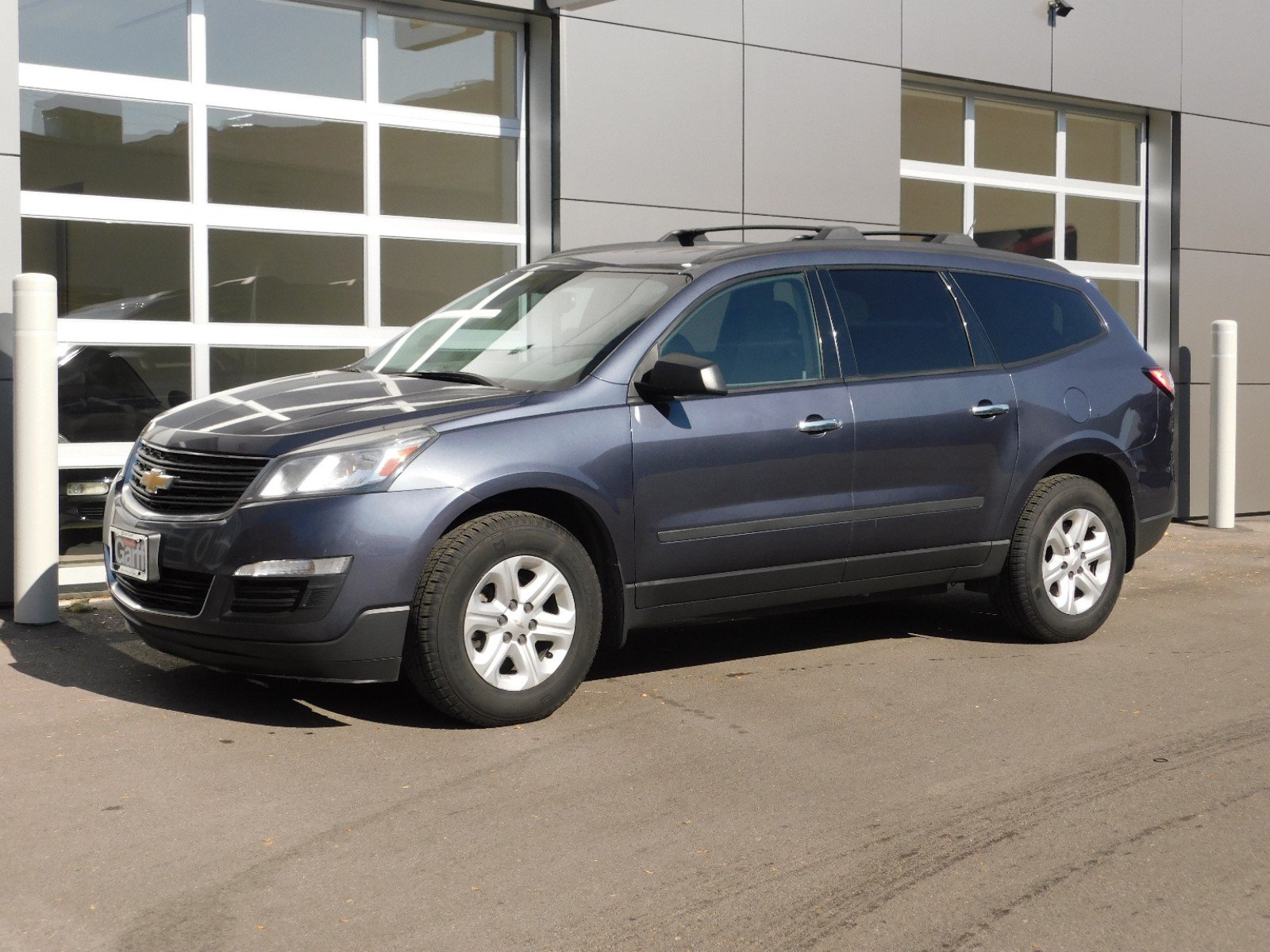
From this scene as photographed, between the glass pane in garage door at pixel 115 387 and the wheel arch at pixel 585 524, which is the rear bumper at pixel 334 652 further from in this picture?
the glass pane in garage door at pixel 115 387

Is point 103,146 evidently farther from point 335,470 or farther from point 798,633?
point 798,633

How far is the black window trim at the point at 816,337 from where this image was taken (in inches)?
232

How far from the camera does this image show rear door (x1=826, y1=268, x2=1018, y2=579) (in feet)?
21.1

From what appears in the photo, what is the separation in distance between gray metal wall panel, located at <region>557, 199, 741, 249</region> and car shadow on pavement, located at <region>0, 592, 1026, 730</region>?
10.4 feet

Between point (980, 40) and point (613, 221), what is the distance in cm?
387

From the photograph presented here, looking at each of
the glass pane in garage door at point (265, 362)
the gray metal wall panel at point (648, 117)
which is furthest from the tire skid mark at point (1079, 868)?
the gray metal wall panel at point (648, 117)

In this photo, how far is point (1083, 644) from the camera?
7203 millimetres

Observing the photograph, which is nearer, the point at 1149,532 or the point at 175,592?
the point at 175,592

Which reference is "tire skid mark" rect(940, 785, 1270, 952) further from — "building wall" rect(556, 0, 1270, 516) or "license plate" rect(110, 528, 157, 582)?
"building wall" rect(556, 0, 1270, 516)

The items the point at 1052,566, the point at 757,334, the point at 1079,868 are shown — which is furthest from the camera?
the point at 1052,566

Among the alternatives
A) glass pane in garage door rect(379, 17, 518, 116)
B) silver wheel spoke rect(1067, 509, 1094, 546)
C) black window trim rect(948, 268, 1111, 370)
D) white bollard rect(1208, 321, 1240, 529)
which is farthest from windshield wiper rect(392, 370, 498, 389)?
white bollard rect(1208, 321, 1240, 529)

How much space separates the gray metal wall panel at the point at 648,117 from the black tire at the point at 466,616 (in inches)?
191

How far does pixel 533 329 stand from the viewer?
634 centimetres

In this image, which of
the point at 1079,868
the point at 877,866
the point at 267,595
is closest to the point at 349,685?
the point at 267,595
